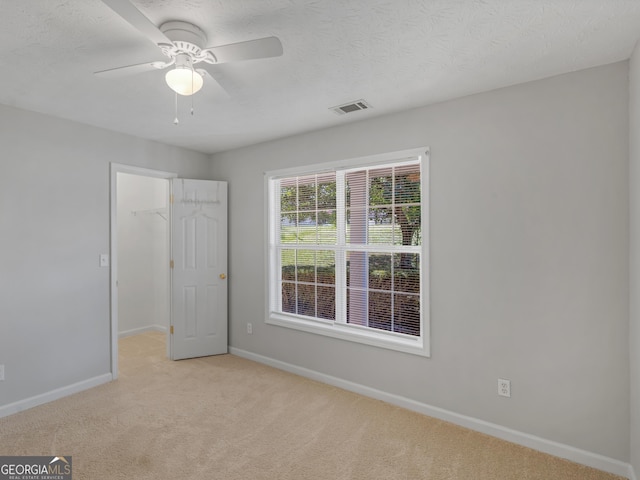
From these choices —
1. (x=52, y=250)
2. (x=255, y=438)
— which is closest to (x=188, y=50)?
(x=52, y=250)

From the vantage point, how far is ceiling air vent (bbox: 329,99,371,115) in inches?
105

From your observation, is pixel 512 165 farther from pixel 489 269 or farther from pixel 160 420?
pixel 160 420

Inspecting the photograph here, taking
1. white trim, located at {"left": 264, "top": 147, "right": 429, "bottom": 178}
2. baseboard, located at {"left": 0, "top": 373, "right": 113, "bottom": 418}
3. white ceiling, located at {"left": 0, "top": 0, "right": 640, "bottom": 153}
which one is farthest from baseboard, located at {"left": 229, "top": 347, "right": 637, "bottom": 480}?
white ceiling, located at {"left": 0, "top": 0, "right": 640, "bottom": 153}

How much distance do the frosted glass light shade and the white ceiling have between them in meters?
0.23

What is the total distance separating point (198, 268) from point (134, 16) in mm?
3002

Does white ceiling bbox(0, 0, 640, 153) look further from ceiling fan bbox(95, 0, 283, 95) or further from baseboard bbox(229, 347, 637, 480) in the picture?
baseboard bbox(229, 347, 637, 480)

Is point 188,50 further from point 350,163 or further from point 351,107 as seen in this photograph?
point 350,163

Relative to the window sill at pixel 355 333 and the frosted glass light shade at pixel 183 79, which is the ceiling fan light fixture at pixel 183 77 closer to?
the frosted glass light shade at pixel 183 79

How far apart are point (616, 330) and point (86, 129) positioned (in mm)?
4400

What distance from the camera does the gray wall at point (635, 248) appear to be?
1829 mm

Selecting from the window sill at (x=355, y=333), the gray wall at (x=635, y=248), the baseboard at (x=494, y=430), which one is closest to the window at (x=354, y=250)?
the window sill at (x=355, y=333)

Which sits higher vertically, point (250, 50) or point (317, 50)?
point (317, 50)

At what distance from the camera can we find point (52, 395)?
2.96 meters

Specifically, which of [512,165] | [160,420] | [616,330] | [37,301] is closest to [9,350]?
[37,301]
